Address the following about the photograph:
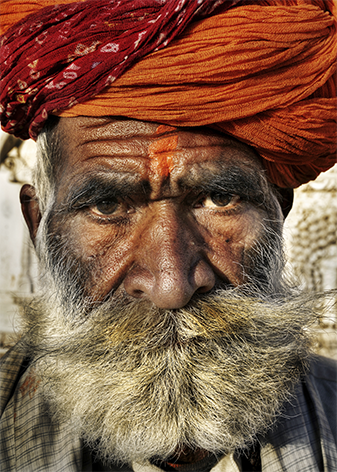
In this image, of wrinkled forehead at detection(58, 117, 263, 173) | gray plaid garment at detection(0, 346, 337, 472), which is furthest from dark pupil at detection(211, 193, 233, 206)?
gray plaid garment at detection(0, 346, 337, 472)

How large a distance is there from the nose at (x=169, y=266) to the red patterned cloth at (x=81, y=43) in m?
0.51

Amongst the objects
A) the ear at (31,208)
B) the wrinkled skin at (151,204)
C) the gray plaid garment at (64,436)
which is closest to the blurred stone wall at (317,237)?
the gray plaid garment at (64,436)

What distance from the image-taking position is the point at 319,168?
1.79 meters

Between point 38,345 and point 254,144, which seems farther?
point 38,345

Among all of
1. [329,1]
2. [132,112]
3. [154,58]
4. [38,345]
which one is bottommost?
[38,345]

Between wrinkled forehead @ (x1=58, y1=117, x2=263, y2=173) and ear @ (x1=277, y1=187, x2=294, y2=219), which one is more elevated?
wrinkled forehead @ (x1=58, y1=117, x2=263, y2=173)

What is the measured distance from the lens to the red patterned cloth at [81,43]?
1.33m

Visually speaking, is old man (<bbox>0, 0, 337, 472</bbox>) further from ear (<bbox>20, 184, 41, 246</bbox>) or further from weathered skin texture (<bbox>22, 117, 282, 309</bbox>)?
ear (<bbox>20, 184, 41, 246</bbox>)

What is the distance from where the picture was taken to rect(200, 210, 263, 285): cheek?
1.52 meters

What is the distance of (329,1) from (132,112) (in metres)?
0.83

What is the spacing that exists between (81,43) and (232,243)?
2.75ft

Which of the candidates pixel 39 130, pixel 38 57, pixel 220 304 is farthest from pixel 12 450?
pixel 38 57

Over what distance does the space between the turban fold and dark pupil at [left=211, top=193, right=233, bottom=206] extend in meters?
0.21

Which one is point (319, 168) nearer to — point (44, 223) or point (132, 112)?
point (132, 112)
